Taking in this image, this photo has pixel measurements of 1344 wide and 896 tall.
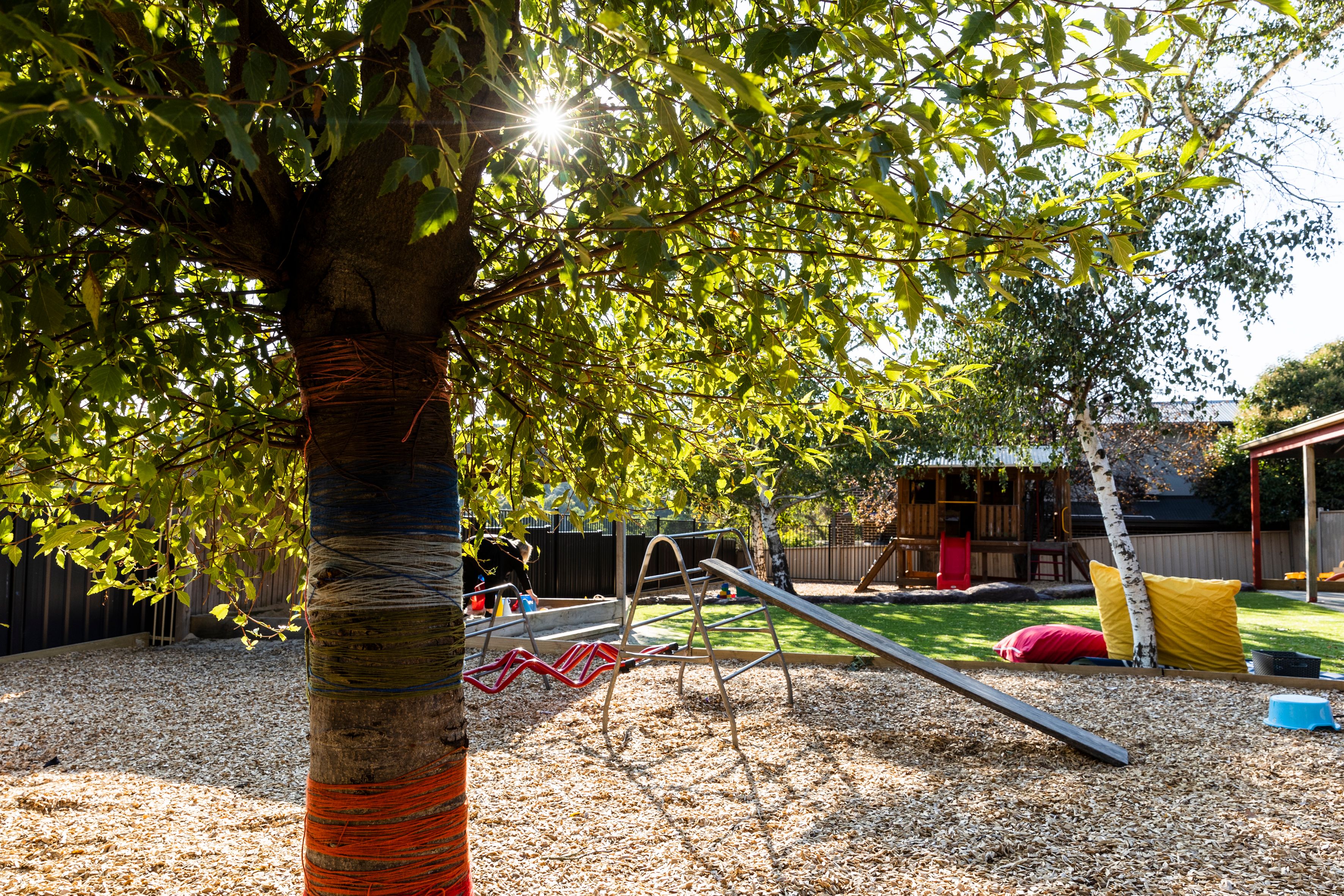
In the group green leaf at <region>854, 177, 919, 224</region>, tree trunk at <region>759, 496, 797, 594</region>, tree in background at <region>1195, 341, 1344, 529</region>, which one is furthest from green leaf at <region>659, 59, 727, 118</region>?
tree in background at <region>1195, 341, 1344, 529</region>

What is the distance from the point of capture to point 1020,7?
1.66 meters

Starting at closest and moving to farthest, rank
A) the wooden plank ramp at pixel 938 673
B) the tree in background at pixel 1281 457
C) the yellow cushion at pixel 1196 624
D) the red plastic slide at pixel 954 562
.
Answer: the wooden plank ramp at pixel 938 673 < the yellow cushion at pixel 1196 624 < the red plastic slide at pixel 954 562 < the tree in background at pixel 1281 457

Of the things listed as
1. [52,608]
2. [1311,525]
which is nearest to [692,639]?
[52,608]

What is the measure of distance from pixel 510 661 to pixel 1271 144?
8.46 metres

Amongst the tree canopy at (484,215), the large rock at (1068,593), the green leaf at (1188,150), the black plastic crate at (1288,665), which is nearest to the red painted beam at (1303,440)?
the large rock at (1068,593)

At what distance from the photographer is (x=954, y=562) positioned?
1892 centimetres

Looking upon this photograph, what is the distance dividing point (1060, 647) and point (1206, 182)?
7369 millimetres

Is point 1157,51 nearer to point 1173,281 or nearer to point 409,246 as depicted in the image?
point 409,246

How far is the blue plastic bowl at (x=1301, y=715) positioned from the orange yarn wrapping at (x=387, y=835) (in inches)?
207

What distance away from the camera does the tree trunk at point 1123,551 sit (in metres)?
7.17

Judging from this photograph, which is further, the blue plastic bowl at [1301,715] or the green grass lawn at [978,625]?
the green grass lawn at [978,625]

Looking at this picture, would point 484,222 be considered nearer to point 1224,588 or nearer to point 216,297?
point 216,297

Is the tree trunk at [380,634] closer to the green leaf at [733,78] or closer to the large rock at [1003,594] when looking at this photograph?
the green leaf at [733,78]

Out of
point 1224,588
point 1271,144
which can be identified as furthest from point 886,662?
point 1271,144
